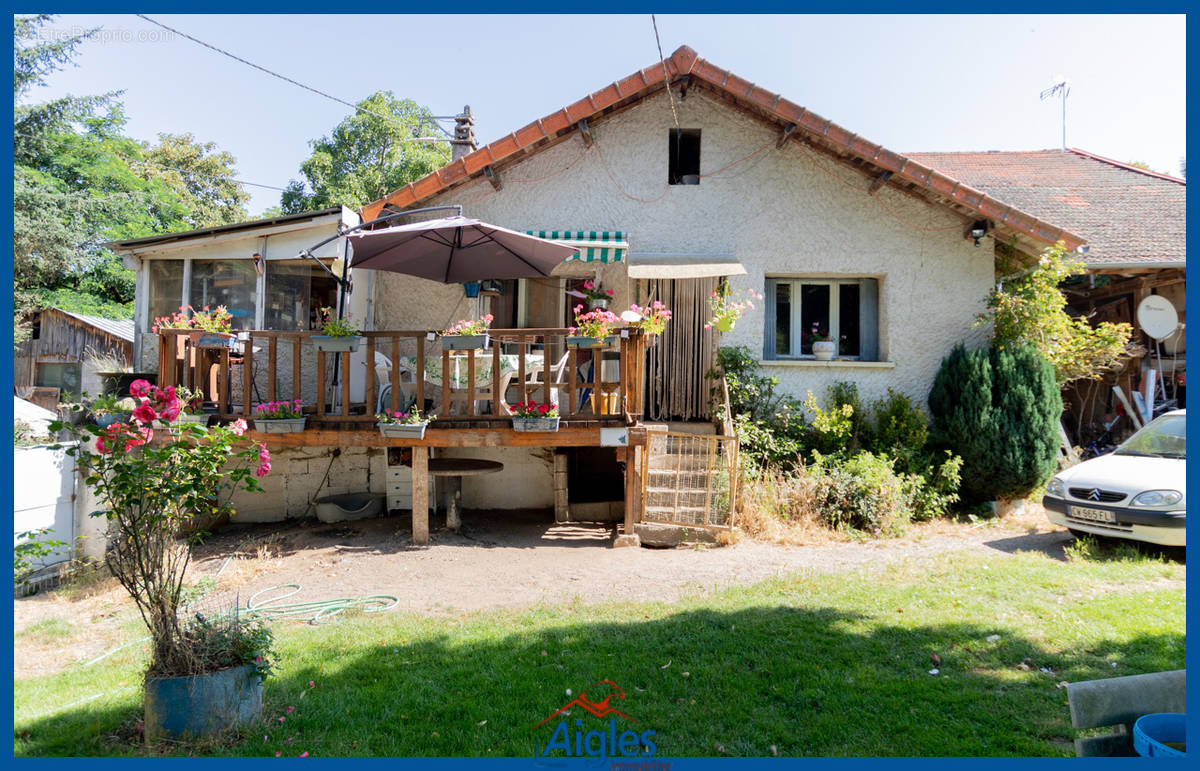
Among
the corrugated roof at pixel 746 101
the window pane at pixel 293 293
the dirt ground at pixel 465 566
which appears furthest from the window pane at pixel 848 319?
the window pane at pixel 293 293

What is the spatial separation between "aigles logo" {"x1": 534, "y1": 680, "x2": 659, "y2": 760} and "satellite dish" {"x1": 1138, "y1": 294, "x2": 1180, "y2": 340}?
492 inches

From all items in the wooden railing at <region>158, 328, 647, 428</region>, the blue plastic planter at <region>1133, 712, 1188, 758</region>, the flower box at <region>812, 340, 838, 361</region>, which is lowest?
the blue plastic planter at <region>1133, 712, 1188, 758</region>

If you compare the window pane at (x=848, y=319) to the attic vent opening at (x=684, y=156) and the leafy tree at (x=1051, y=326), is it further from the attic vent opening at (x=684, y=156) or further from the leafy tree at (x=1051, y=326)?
the attic vent opening at (x=684, y=156)

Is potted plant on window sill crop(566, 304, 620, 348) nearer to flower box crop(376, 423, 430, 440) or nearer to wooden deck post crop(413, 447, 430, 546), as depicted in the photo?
flower box crop(376, 423, 430, 440)

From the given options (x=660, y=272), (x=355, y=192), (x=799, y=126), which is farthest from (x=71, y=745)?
(x=355, y=192)

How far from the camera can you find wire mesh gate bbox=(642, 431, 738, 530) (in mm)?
7891

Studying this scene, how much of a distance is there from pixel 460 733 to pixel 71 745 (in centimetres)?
210

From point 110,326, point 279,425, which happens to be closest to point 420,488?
point 279,425

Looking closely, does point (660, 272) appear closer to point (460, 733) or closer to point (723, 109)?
point (723, 109)

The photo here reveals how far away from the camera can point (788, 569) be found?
22.2ft

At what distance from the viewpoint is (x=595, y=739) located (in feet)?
11.8

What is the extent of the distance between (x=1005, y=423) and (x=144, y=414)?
10.1 m

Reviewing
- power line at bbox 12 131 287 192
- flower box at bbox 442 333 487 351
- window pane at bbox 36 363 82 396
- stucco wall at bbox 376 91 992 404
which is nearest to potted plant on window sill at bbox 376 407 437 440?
flower box at bbox 442 333 487 351

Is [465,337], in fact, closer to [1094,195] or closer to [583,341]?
[583,341]
